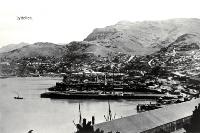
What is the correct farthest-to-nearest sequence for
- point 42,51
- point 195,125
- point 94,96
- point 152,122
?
point 42,51 < point 94,96 < point 152,122 < point 195,125

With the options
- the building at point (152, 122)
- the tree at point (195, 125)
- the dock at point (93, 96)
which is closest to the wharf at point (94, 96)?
the dock at point (93, 96)

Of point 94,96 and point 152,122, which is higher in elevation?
point 152,122

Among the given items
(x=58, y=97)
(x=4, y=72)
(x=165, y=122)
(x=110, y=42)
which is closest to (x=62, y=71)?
(x=4, y=72)

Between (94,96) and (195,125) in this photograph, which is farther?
(94,96)

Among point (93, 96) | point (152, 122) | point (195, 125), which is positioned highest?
point (195, 125)

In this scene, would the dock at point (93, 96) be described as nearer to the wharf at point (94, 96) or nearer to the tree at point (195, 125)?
the wharf at point (94, 96)

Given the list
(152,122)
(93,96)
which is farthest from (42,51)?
(152,122)

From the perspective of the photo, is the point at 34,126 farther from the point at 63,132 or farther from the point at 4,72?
the point at 4,72

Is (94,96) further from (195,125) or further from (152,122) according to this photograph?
(195,125)

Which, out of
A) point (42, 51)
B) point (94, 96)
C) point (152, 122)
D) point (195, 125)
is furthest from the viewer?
point (42, 51)

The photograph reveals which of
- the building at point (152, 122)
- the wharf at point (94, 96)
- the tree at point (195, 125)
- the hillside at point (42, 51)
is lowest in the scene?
the wharf at point (94, 96)
